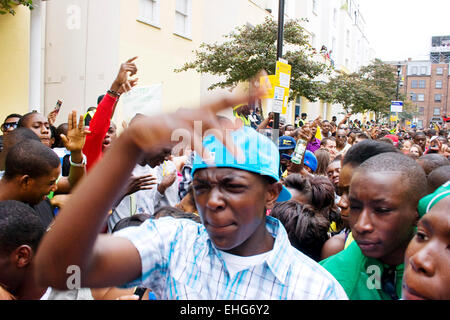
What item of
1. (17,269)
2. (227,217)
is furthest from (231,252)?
(17,269)

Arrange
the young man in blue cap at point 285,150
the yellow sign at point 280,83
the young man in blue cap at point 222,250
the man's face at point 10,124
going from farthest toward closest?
the yellow sign at point 280,83, the man's face at point 10,124, the young man in blue cap at point 285,150, the young man in blue cap at point 222,250

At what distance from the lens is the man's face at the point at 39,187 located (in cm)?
262

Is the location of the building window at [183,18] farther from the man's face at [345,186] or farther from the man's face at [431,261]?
the man's face at [431,261]

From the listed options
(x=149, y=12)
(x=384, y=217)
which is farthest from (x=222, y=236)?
(x=149, y=12)

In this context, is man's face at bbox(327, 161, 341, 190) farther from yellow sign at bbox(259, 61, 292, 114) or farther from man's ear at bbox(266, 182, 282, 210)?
yellow sign at bbox(259, 61, 292, 114)

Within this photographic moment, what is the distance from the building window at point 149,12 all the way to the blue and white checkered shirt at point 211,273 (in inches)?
425

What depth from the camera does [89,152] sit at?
3.23m

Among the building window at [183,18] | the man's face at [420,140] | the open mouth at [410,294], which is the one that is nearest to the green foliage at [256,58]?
the building window at [183,18]

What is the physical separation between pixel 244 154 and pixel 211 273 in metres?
0.44

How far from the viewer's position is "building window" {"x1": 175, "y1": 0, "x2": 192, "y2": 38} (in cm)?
1284

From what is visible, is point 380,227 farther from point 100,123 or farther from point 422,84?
point 422,84

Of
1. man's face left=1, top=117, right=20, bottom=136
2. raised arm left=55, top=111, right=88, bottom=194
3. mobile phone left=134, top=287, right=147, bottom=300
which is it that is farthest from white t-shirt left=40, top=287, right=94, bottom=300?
man's face left=1, top=117, right=20, bottom=136

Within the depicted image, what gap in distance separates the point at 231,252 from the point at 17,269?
1104 millimetres

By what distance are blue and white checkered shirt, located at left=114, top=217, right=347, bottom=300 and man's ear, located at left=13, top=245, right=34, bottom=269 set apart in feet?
2.65
